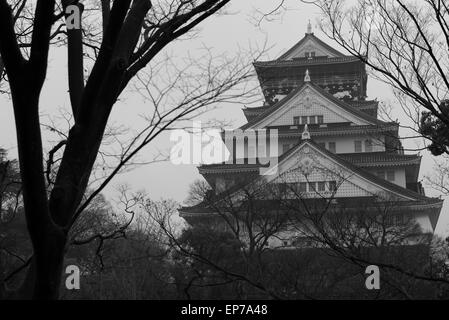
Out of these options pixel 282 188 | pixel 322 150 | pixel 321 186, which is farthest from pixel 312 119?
pixel 282 188

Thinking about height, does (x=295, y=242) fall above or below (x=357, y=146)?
below

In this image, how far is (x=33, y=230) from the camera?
217 centimetres

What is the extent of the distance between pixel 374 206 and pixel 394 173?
7067 millimetres

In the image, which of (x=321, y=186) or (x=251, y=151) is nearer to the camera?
(x=321, y=186)

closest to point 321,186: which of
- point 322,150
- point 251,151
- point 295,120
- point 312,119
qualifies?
point 322,150

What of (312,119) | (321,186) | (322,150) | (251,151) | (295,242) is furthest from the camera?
(312,119)

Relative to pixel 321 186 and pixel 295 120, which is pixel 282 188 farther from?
pixel 295 120

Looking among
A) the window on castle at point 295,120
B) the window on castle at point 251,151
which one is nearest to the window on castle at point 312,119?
the window on castle at point 295,120

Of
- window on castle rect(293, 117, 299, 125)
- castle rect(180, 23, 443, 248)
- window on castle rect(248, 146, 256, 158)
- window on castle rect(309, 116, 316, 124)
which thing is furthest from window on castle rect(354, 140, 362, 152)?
window on castle rect(248, 146, 256, 158)

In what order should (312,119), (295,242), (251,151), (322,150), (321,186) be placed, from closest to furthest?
(295,242) → (321,186) → (322,150) → (251,151) → (312,119)

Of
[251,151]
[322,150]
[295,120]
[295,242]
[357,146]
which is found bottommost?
[295,242]
